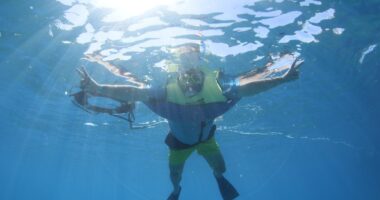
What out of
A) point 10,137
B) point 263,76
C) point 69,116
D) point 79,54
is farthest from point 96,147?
point 263,76

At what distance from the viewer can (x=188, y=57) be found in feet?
24.0

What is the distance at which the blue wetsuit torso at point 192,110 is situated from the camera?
279 inches

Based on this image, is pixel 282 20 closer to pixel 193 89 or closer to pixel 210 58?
pixel 210 58

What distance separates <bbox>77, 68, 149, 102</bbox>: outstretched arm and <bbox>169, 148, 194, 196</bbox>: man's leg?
2.69 meters

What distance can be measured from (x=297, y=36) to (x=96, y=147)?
34832mm

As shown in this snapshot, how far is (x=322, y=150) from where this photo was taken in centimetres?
5044

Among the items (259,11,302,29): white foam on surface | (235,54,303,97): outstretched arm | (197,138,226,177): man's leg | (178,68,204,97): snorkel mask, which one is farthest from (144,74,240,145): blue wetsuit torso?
(259,11,302,29): white foam on surface

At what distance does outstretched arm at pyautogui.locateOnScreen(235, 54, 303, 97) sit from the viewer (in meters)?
6.06

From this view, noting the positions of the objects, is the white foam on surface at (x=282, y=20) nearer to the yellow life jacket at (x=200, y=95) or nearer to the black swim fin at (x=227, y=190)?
the black swim fin at (x=227, y=190)

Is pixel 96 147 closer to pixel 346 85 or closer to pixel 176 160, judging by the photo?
pixel 346 85

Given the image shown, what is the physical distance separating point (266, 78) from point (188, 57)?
1726 mm

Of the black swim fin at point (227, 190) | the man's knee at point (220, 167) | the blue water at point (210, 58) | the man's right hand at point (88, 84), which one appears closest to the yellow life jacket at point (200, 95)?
the man's right hand at point (88, 84)

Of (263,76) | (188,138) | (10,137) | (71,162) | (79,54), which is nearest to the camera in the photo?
(263,76)

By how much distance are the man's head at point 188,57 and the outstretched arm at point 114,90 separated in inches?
37.8
